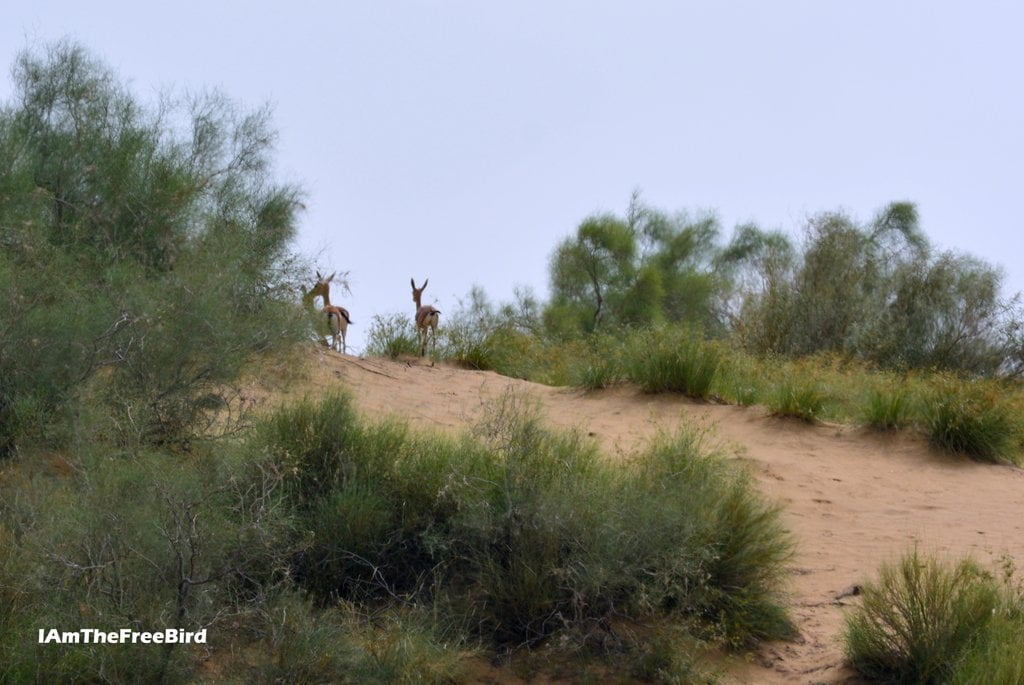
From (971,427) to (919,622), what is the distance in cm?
763

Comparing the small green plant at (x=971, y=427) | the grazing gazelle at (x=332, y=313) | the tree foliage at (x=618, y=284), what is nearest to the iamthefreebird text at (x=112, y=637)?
the grazing gazelle at (x=332, y=313)

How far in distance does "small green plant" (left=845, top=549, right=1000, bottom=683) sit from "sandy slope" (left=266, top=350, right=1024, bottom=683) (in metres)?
0.24

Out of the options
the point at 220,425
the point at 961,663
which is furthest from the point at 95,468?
the point at 961,663

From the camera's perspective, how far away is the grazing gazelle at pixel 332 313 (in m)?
15.8

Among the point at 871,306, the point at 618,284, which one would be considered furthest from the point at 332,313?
the point at 618,284

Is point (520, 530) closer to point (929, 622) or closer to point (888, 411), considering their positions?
point (929, 622)

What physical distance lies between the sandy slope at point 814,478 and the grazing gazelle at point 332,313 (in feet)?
1.11

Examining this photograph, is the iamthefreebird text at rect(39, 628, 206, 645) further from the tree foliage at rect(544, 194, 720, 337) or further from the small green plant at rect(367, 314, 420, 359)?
the tree foliage at rect(544, 194, 720, 337)

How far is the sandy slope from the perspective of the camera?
28.7ft

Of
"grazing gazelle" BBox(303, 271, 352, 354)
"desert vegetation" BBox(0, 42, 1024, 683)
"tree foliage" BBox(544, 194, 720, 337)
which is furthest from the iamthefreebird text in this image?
"tree foliage" BBox(544, 194, 720, 337)

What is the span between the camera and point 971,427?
1435 cm

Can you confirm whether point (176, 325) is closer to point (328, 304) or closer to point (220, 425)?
point (220, 425)

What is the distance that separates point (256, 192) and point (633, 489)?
31.4 ft

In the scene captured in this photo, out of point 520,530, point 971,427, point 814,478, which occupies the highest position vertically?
point 971,427
